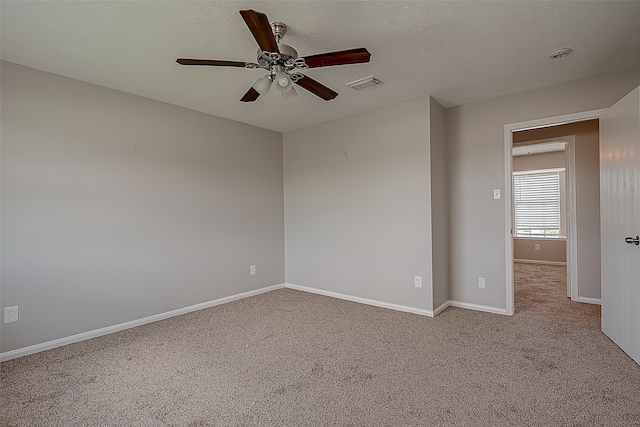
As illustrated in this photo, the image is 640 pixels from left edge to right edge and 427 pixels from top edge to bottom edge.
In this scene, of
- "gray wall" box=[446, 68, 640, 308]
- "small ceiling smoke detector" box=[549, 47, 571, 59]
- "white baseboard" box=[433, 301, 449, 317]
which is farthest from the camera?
"white baseboard" box=[433, 301, 449, 317]

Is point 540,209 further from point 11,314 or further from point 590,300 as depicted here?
point 11,314

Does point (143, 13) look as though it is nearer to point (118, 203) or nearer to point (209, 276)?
point (118, 203)

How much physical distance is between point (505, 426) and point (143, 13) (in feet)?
10.4

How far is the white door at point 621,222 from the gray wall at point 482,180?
2.07 feet

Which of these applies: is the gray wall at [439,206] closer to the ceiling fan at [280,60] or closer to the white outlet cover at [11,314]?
the ceiling fan at [280,60]

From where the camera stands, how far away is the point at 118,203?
10.4 feet

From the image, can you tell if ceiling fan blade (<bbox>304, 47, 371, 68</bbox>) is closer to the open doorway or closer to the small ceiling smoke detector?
the small ceiling smoke detector

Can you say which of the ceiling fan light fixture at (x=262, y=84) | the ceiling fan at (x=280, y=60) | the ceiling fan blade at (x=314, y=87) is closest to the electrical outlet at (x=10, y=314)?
the ceiling fan at (x=280, y=60)

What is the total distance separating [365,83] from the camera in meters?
3.04

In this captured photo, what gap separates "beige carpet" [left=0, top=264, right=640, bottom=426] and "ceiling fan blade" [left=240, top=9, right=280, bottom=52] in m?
2.11

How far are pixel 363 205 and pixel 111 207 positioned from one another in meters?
2.74

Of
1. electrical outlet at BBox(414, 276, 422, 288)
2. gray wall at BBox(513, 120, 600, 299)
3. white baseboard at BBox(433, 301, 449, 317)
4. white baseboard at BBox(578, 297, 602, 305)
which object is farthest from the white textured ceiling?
white baseboard at BBox(578, 297, 602, 305)

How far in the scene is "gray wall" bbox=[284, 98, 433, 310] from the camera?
3.53 metres

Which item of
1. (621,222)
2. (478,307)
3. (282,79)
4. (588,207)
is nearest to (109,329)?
(282,79)
